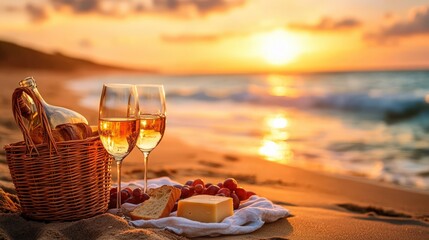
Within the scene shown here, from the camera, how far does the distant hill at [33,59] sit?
64.2 metres

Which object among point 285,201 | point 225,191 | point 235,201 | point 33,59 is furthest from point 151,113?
point 33,59

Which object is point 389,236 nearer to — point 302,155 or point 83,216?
point 83,216

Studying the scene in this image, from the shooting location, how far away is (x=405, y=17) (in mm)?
23406

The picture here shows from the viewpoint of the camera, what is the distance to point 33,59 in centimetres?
6962

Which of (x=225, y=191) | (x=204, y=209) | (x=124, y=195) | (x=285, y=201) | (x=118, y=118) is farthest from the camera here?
(x=285, y=201)

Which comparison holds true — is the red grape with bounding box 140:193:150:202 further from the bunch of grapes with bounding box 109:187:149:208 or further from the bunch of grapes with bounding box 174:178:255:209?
the bunch of grapes with bounding box 174:178:255:209

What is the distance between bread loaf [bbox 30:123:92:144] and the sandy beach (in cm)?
51

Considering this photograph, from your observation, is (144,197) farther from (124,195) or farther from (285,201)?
(285,201)

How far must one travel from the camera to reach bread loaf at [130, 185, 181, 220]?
3688 mm

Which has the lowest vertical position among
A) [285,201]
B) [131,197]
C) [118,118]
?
[285,201]

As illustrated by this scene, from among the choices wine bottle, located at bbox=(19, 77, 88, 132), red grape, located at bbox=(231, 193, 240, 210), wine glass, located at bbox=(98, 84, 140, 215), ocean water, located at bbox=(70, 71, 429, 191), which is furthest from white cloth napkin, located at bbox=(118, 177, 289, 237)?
ocean water, located at bbox=(70, 71, 429, 191)

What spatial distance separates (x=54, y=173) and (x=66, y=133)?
0.25 metres

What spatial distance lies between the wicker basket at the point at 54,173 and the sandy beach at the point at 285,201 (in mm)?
105

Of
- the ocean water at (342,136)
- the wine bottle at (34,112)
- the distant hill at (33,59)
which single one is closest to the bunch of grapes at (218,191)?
the wine bottle at (34,112)
